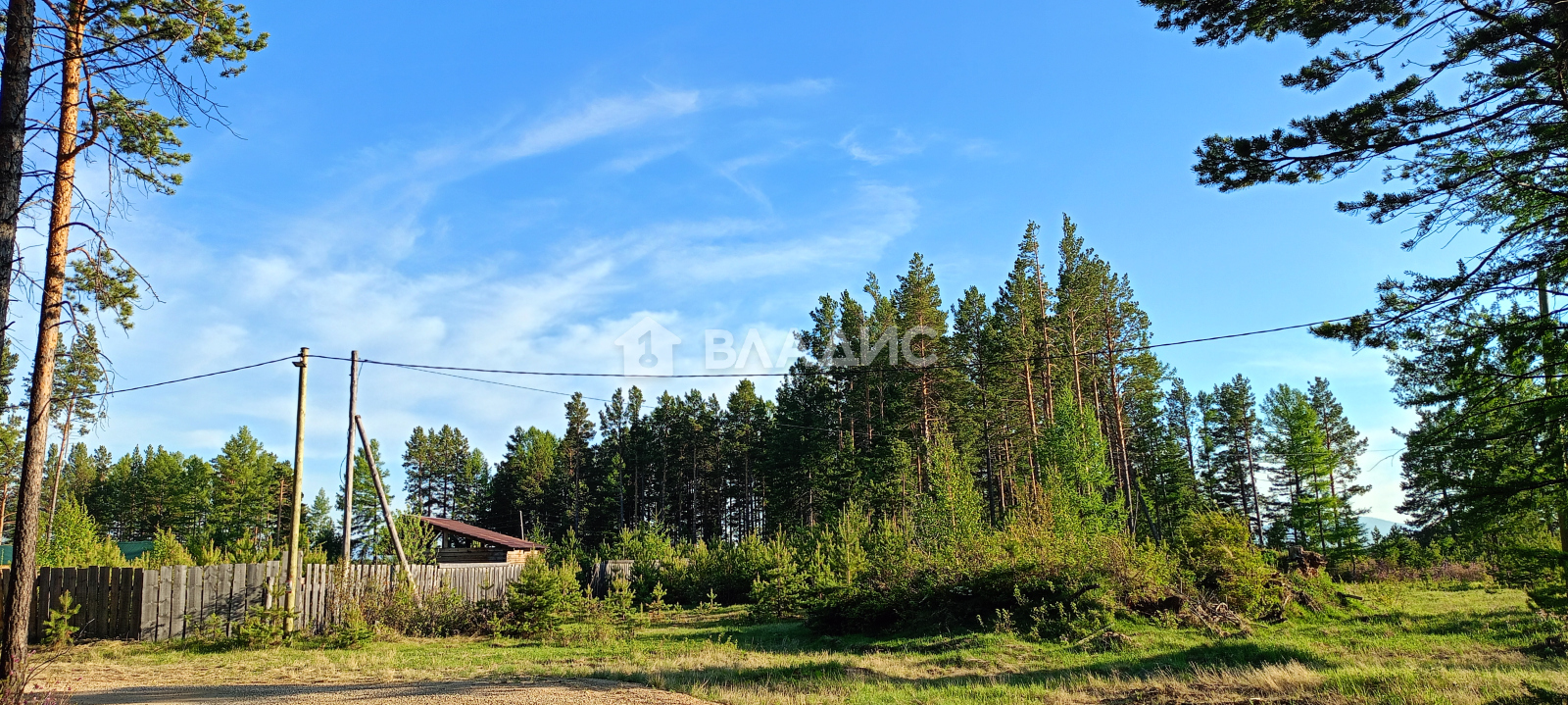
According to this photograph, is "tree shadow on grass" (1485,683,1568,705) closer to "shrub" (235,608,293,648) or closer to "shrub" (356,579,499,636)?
"shrub" (356,579,499,636)

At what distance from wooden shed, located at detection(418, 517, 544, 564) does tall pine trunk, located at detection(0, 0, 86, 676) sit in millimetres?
26505

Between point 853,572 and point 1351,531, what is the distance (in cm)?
3144

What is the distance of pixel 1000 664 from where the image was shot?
1221cm

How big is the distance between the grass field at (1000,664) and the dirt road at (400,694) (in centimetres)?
71

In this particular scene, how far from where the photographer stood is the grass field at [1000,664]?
29.7 feet

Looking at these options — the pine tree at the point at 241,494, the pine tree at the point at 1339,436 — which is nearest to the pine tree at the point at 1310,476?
the pine tree at the point at 1339,436

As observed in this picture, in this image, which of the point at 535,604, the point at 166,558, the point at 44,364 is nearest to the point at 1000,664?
the point at 535,604

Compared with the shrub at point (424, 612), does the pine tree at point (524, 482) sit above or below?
above

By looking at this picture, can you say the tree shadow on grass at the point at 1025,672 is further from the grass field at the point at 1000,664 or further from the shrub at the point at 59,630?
the shrub at the point at 59,630

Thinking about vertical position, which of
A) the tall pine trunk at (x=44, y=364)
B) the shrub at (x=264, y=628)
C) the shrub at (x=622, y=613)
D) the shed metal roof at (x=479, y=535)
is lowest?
the shrub at (x=622, y=613)

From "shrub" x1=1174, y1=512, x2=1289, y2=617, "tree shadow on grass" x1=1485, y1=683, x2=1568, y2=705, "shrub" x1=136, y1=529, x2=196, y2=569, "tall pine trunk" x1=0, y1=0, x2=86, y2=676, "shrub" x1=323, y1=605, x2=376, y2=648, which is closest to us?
"tree shadow on grass" x1=1485, y1=683, x2=1568, y2=705

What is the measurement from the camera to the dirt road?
347 inches

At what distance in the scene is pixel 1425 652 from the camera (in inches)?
466

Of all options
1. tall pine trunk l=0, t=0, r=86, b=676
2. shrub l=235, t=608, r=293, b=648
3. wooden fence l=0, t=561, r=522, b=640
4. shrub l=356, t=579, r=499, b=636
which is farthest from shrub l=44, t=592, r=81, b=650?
tall pine trunk l=0, t=0, r=86, b=676
